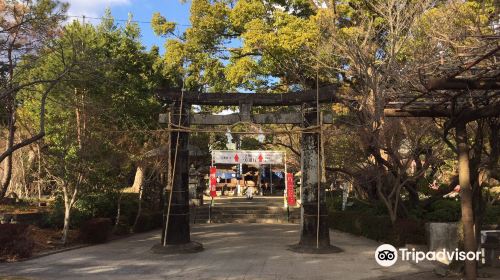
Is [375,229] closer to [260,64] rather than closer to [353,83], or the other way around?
[353,83]

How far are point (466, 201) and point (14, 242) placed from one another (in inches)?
389

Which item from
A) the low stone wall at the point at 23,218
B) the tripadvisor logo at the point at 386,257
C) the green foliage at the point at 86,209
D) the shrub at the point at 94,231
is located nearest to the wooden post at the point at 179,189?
the shrub at the point at 94,231

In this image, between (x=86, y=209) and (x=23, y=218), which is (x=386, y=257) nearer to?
(x=86, y=209)

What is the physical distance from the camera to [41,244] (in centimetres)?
1355

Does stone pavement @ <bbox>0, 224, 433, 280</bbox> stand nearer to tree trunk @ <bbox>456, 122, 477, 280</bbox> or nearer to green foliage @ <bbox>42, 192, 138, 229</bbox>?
tree trunk @ <bbox>456, 122, 477, 280</bbox>

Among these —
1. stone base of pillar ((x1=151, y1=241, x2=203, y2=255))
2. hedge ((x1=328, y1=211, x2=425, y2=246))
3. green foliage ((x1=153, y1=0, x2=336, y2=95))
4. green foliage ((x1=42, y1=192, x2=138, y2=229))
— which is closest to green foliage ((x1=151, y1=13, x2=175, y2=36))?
green foliage ((x1=153, y1=0, x2=336, y2=95))

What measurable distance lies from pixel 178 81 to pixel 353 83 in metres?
8.23

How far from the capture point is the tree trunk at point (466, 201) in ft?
27.5

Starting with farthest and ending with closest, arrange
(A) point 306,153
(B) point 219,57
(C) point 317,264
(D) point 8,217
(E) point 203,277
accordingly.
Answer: (B) point 219,57
(D) point 8,217
(A) point 306,153
(C) point 317,264
(E) point 203,277

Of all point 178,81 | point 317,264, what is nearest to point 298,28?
point 178,81

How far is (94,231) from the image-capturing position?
1493 centimetres

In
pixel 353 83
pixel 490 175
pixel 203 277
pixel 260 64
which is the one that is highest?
pixel 260 64

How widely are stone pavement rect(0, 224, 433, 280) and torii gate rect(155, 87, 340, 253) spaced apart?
2.43 ft

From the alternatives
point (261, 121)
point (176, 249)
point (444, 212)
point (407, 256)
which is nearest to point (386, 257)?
point (407, 256)
